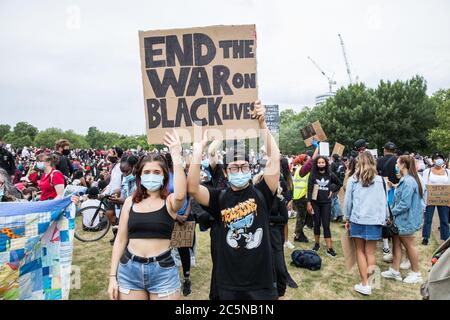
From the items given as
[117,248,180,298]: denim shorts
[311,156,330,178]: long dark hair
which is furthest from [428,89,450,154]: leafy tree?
[117,248,180,298]: denim shorts

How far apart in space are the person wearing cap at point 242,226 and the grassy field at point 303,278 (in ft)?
8.14

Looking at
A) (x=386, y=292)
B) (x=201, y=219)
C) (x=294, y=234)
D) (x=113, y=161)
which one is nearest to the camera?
(x=201, y=219)

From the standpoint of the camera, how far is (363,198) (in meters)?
4.90

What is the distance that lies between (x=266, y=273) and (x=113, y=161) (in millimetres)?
5572

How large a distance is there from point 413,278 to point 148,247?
16.0 feet

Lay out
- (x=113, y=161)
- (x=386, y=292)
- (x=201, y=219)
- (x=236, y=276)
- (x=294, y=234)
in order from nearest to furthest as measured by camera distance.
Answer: (x=236, y=276)
(x=201, y=219)
(x=386, y=292)
(x=113, y=161)
(x=294, y=234)

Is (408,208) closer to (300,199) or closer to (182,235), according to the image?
(300,199)

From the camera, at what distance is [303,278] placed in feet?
18.5

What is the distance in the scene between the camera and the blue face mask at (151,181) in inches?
119

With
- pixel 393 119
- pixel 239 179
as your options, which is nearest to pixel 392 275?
pixel 239 179

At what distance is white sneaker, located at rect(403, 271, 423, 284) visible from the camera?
5.36 m

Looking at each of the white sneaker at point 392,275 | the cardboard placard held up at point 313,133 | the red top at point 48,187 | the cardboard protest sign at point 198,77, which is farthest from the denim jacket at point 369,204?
the red top at point 48,187

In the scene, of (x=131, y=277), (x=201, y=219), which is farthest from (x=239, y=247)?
(x=131, y=277)

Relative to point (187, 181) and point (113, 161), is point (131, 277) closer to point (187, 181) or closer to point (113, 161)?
point (187, 181)
